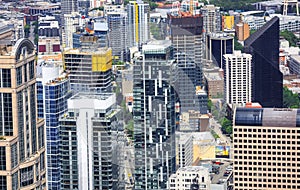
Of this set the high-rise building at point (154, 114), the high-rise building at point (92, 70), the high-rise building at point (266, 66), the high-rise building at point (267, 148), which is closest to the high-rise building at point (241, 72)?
the high-rise building at point (266, 66)

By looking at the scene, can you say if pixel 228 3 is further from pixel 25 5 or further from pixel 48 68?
pixel 48 68

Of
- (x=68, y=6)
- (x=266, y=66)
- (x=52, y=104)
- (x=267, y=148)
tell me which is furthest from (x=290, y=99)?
(x=68, y=6)

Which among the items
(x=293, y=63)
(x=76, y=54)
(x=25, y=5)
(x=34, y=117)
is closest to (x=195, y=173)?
(x=76, y=54)

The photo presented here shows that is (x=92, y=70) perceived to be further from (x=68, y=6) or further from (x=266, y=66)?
(x=68, y=6)

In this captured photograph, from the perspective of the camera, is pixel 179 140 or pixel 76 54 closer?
pixel 179 140

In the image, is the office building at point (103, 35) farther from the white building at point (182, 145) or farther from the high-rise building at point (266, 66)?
the high-rise building at point (266, 66)
